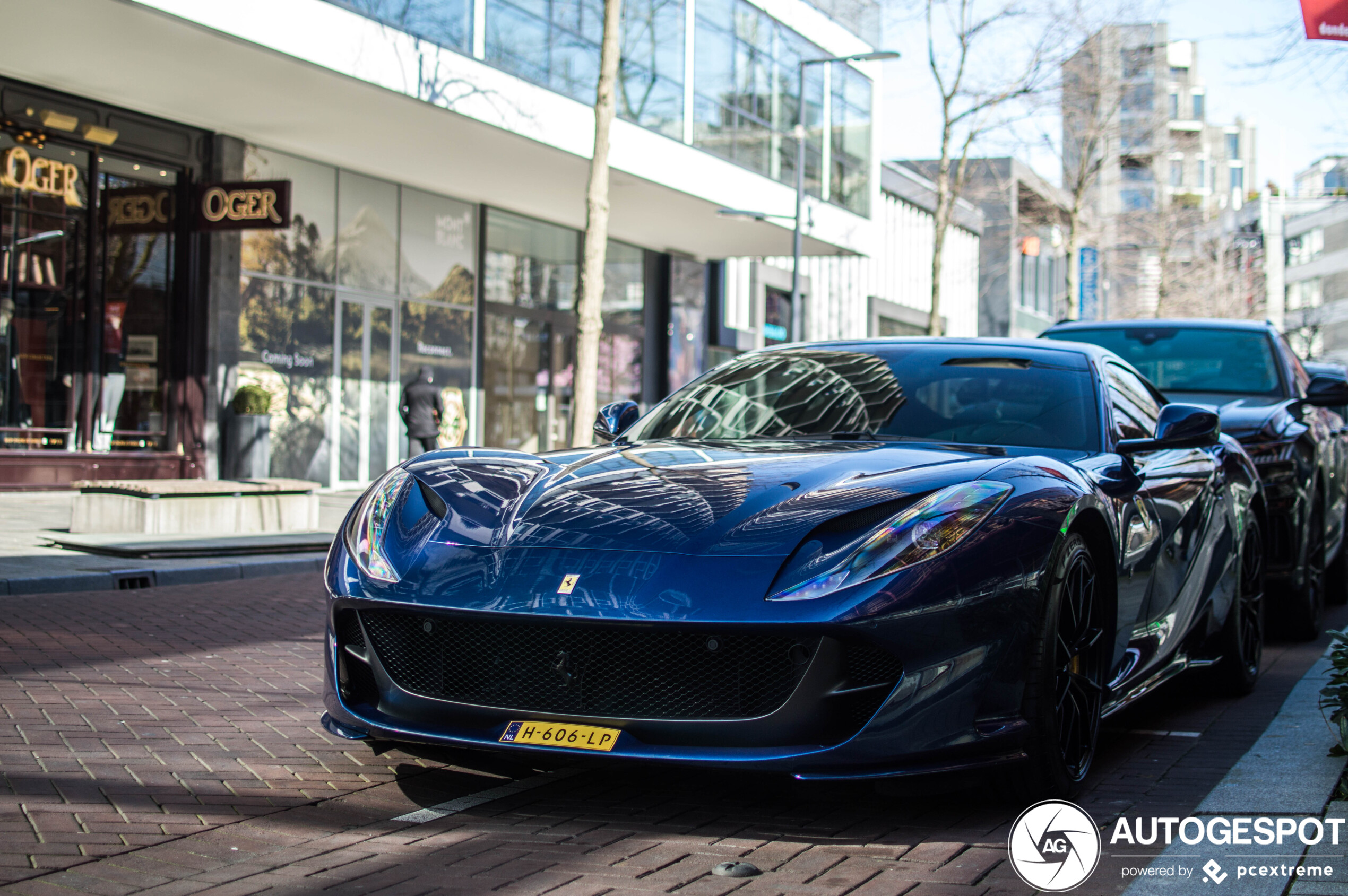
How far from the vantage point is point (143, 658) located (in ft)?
20.9

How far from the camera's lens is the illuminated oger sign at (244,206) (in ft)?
52.1

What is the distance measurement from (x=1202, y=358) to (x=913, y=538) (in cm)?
622

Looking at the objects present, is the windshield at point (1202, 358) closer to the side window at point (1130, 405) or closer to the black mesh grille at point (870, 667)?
the side window at point (1130, 405)

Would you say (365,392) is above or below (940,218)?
below

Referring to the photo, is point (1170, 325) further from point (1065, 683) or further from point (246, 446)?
point (246, 446)

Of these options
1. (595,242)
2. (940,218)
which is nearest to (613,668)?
(595,242)

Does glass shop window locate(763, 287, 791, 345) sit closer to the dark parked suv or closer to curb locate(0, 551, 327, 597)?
curb locate(0, 551, 327, 597)

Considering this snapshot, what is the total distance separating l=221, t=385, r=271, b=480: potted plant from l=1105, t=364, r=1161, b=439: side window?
1385cm

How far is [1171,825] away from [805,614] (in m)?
1.21

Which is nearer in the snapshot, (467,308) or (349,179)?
(349,179)

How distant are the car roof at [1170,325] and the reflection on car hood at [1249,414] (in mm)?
696

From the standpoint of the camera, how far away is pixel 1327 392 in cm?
815

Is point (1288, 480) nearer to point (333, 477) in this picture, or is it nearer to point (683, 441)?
point (683, 441)

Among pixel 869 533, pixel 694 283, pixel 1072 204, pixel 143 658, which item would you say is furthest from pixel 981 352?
pixel 1072 204
